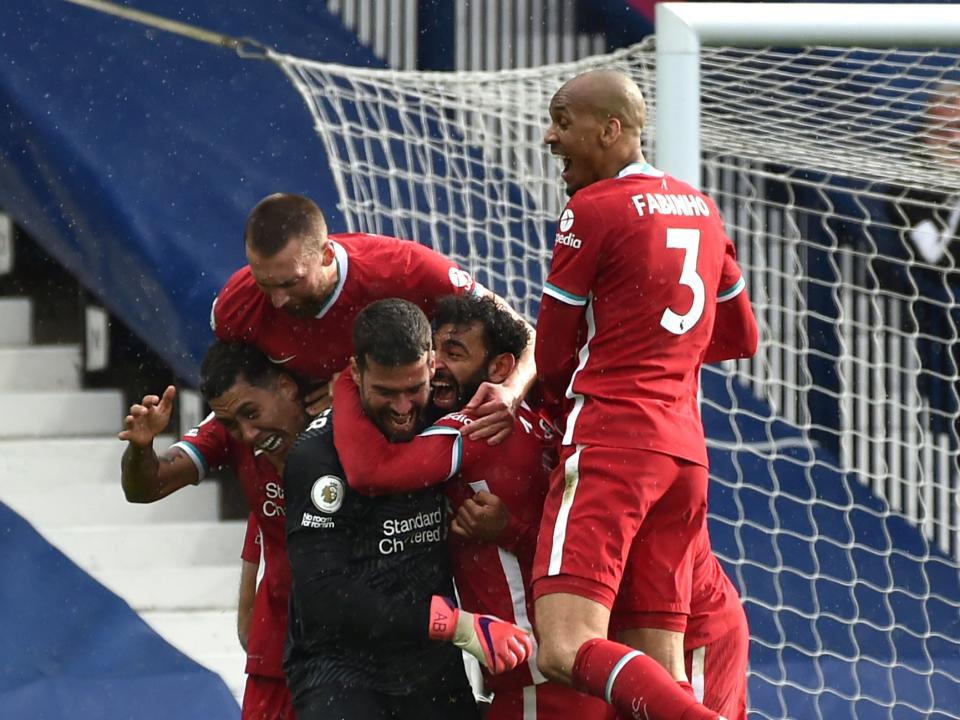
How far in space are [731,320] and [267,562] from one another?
1.21 meters

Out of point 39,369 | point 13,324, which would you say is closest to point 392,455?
point 39,369

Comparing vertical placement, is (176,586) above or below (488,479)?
below

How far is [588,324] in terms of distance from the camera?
328 centimetres

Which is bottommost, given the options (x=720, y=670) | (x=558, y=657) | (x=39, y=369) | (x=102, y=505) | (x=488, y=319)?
(x=102, y=505)

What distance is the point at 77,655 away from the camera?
537 centimetres

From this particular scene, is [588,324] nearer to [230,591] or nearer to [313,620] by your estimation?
[313,620]

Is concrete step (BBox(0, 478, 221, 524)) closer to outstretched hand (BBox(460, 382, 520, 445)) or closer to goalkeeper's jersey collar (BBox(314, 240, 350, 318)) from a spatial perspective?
goalkeeper's jersey collar (BBox(314, 240, 350, 318))

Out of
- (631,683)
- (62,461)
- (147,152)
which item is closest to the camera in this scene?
(631,683)

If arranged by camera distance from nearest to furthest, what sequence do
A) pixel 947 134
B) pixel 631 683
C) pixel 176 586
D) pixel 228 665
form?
pixel 631 683
pixel 947 134
pixel 228 665
pixel 176 586

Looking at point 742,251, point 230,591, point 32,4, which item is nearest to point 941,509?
point 742,251

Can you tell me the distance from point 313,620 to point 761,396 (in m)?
3.08

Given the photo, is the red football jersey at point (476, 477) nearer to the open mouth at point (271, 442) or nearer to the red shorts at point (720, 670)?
the open mouth at point (271, 442)

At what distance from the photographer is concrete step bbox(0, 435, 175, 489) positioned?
637 centimetres

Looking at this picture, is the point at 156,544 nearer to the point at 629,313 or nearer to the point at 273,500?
the point at 273,500
